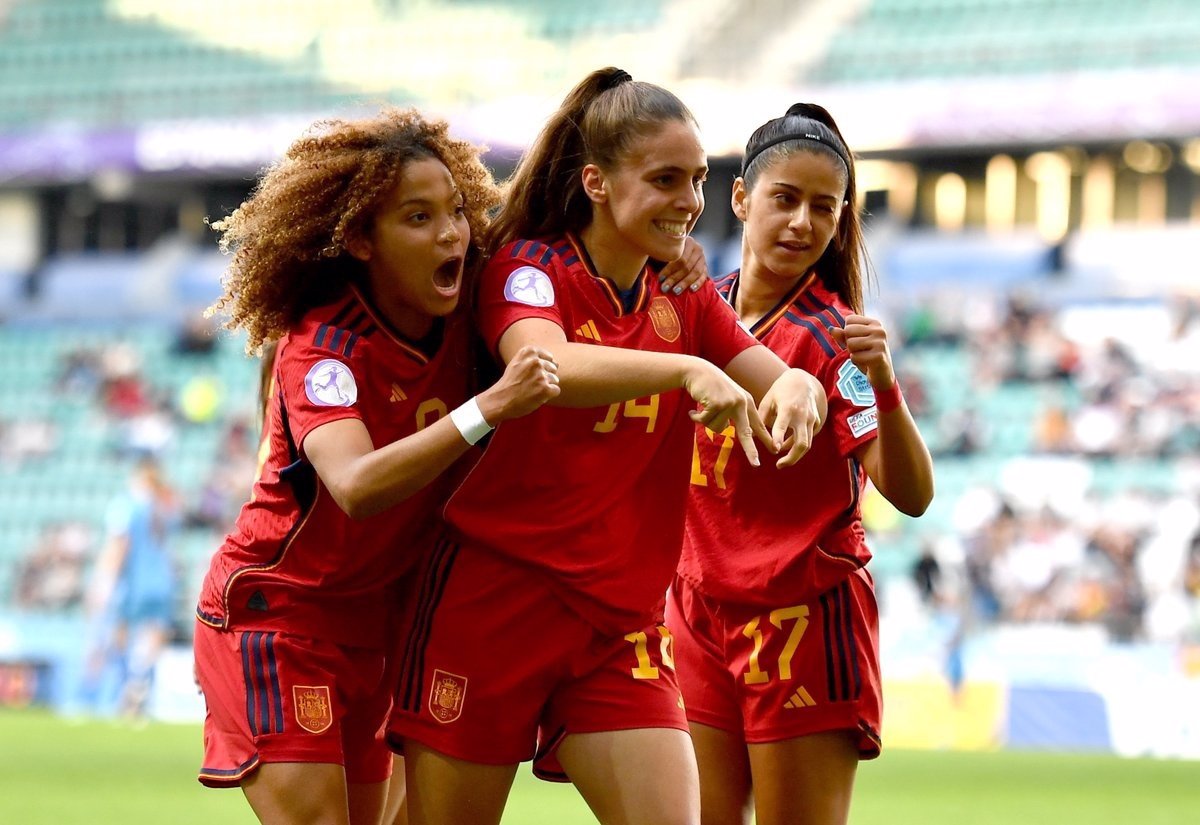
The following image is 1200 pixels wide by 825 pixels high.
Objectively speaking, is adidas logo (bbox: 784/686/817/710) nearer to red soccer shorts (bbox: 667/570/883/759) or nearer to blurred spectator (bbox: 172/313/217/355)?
red soccer shorts (bbox: 667/570/883/759)

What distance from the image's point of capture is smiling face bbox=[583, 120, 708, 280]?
13.6 feet

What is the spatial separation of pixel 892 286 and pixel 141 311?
11.0 m

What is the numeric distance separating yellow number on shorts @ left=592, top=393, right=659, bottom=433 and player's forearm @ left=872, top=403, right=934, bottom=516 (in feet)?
1.84

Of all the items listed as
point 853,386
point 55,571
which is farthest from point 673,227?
point 55,571

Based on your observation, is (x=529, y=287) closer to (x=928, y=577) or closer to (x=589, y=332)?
(x=589, y=332)

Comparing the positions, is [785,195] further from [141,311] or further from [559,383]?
[141,311]

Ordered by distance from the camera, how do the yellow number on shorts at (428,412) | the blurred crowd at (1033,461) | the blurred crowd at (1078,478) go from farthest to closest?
the blurred crowd at (1033,461)
the blurred crowd at (1078,478)
the yellow number on shorts at (428,412)

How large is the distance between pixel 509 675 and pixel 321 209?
1.20 metres

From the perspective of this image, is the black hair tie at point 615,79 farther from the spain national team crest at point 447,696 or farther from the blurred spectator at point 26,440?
the blurred spectator at point 26,440

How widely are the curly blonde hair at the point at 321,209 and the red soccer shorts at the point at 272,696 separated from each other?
0.77m

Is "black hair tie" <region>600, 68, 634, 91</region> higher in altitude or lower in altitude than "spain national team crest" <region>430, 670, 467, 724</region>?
higher

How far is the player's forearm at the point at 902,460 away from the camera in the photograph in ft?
14.1

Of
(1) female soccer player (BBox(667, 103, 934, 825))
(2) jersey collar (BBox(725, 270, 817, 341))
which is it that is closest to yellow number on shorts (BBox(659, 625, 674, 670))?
(1) female soccer player (BBox(667, 103, 934, 825))

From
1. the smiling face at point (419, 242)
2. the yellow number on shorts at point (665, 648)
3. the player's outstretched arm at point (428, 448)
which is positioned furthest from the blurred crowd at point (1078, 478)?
the player's outstretched arm at point (428, 448)
